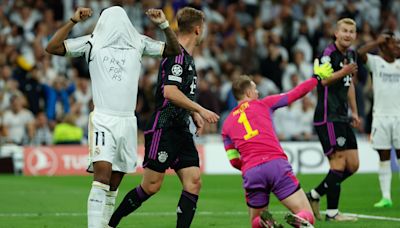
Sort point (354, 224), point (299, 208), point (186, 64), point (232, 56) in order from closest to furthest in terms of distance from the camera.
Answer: point (299, 208), point (186, 64), point (354, 224), point (232, 56)

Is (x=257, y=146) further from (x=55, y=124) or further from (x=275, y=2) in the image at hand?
(x=275, y=2)

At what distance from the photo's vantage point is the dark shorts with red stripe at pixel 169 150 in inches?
403

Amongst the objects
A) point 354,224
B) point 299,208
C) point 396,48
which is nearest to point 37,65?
point 396,48

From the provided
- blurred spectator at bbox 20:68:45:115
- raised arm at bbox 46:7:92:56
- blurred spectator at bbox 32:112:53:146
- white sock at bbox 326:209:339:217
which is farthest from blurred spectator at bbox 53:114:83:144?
raised arm at bbox 46:7:92:56

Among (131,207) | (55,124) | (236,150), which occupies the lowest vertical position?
(55,124)

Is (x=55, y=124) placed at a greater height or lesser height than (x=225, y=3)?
lesser

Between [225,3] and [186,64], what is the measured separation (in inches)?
731

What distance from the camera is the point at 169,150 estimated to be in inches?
403

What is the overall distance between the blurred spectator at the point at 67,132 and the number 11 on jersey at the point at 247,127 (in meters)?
13.5

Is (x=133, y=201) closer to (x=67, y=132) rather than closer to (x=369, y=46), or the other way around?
(x=369, y=46)

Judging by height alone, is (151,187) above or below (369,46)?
below

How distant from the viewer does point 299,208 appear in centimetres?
942

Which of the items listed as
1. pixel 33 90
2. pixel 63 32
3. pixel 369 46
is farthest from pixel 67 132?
pixel 63 32

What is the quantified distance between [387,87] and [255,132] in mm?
5429
